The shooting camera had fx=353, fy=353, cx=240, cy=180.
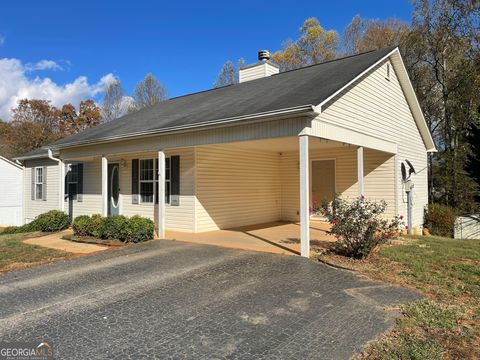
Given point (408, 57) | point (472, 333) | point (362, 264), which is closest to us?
point (472, 333)

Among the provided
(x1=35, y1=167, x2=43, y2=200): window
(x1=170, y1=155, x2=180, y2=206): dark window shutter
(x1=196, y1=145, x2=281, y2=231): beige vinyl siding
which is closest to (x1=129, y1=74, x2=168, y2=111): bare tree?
(x1=35, y1=167, x2=43, y2=200): window

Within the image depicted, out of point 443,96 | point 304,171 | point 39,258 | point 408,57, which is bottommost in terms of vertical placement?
point 39,258

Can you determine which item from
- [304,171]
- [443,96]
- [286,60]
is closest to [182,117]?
[304,171]

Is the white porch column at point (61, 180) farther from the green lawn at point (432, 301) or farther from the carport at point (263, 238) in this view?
the green lawn at point (432, 301)

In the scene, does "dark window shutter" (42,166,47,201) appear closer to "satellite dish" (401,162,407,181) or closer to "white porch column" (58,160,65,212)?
"white porch column" (58,160,65,212)

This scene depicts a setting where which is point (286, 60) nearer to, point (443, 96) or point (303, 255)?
point (443, 96)

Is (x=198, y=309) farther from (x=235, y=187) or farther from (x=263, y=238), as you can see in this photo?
(x=235, y=187)

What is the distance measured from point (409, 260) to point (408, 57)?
17021mm

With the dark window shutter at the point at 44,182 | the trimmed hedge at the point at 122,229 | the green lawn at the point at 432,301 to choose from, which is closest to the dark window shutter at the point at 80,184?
the dark window shutter at the point at 44,182

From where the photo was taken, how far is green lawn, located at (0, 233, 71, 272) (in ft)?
23.4

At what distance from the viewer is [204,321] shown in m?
3.94

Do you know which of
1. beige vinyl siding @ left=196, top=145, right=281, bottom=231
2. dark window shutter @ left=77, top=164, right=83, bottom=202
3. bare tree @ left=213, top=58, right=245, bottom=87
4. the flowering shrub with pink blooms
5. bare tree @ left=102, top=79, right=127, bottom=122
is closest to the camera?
the flowering shrub with pink blooms

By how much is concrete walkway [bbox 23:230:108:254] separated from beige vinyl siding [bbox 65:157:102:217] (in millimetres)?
2687

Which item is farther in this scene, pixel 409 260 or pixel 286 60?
pixel 286 60
